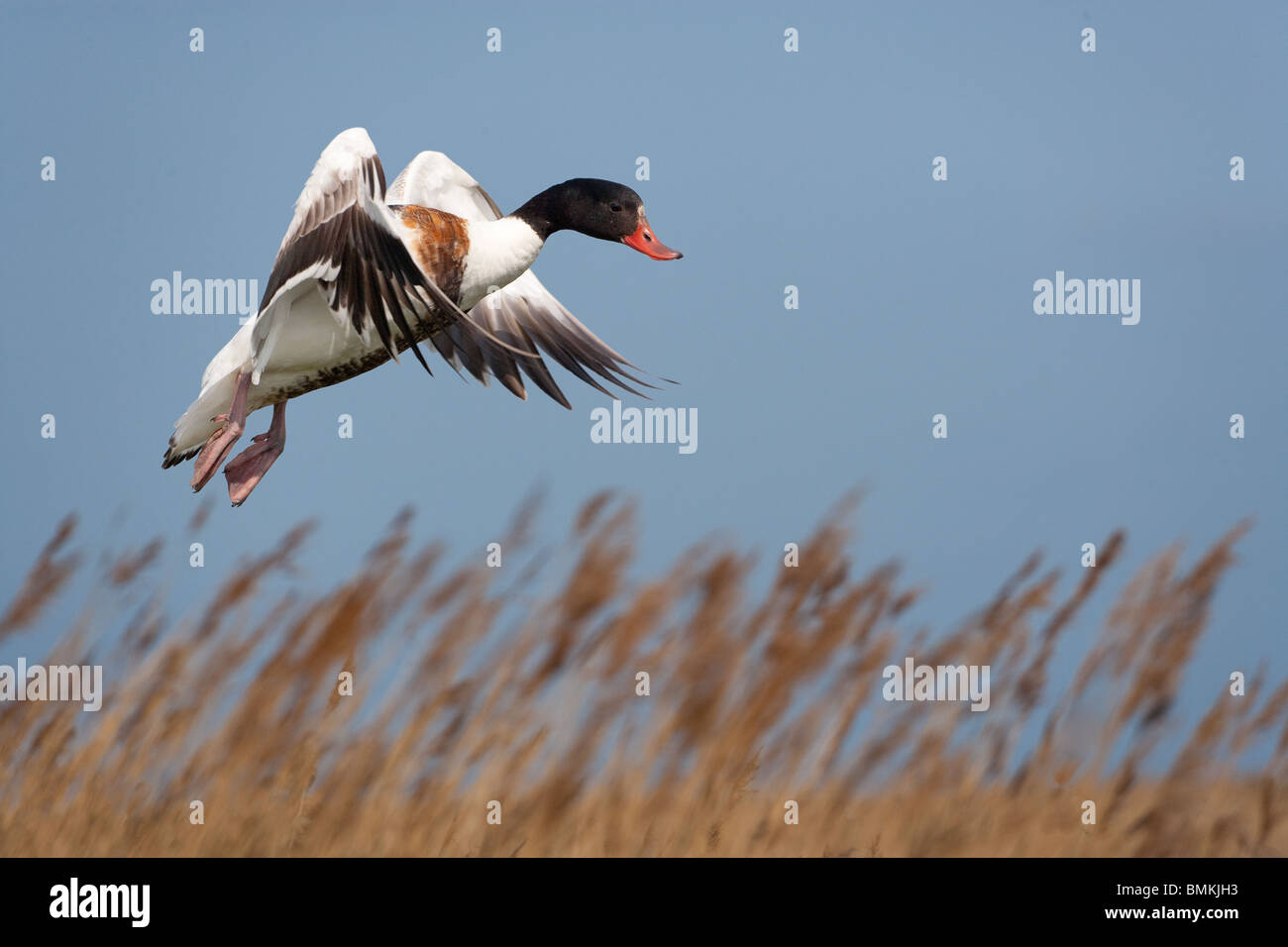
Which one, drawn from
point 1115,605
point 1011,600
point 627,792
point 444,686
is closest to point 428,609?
point 444,686

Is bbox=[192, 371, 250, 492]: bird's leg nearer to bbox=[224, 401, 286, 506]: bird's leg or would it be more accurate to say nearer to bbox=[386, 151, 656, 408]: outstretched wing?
bbox=[224, 401, 286, 506]: bird's leg

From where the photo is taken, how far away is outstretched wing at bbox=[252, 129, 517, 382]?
3611mm

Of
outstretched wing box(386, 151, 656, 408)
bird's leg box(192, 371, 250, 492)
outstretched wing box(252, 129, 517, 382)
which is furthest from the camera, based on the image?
outstretched wing box(386, 151, 656, 408)

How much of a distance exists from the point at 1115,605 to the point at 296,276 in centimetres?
254

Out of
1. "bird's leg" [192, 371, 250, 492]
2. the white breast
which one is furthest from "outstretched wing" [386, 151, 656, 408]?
"bird's leg" [192, 371, 250, 492]

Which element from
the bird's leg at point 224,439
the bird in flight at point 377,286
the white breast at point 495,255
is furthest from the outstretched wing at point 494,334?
the bird's leg at point 224,439

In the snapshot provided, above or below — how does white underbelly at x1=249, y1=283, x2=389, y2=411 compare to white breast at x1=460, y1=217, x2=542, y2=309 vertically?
below

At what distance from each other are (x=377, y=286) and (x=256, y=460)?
3.32ft

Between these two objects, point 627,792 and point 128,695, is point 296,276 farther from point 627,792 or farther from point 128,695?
point 627,792

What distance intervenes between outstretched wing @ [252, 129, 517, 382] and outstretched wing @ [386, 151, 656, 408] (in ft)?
3.50

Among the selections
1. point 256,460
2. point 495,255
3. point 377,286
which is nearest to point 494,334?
point 495,255

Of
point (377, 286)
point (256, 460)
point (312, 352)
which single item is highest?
point (377, 286)

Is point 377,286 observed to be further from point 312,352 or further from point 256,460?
point 256,460

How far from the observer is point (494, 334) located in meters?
5.14
